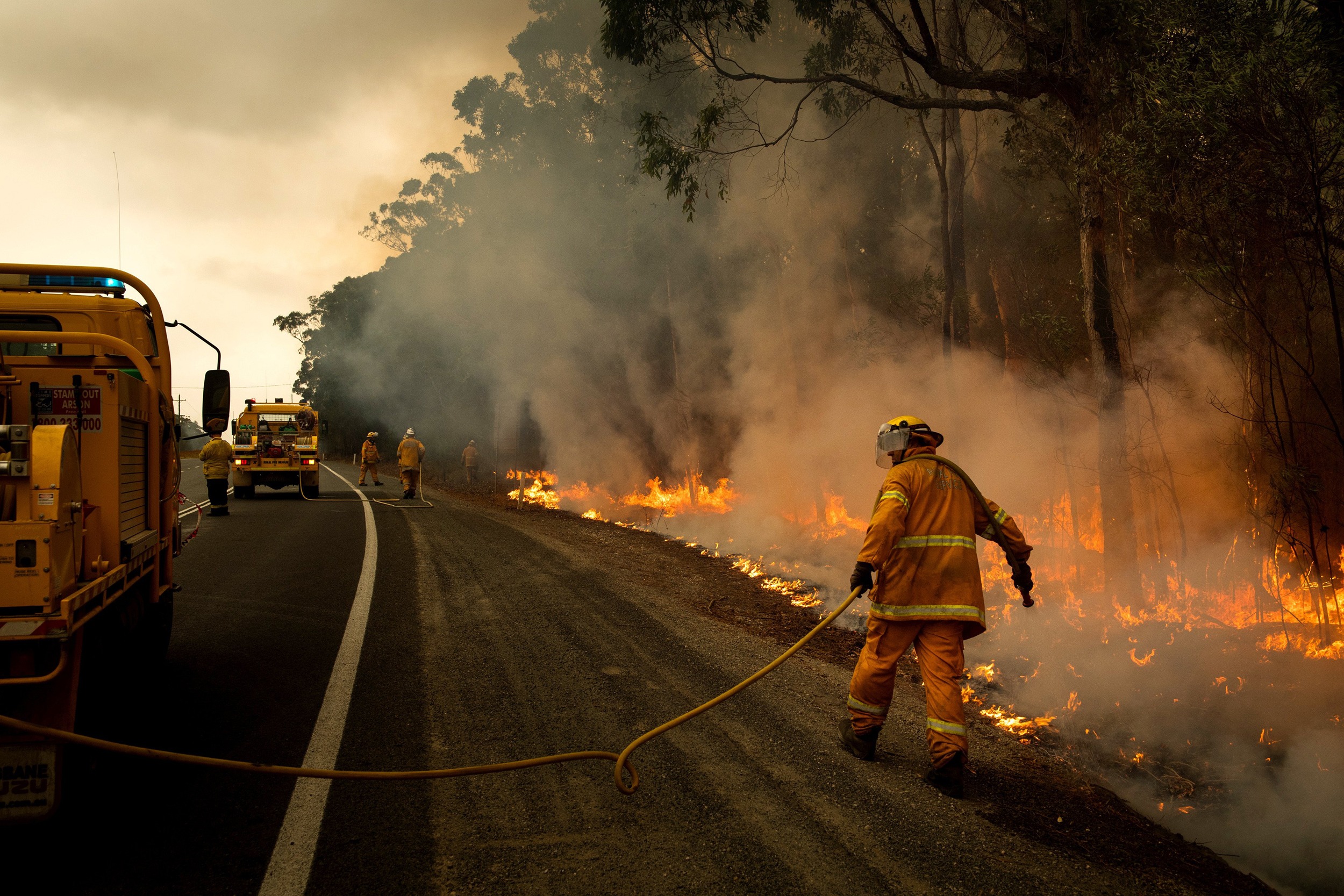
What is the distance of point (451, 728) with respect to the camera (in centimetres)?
414

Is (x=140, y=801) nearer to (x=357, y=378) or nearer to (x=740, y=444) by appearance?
(x=740, y=444)

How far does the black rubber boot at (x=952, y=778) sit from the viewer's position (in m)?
3.61

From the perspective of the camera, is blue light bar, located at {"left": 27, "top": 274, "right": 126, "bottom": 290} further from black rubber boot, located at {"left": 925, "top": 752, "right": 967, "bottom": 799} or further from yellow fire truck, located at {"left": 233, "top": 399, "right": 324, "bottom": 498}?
yellow fire truck, located at {"left": 233, "top": 399, "right": 324, "bottom": 498}

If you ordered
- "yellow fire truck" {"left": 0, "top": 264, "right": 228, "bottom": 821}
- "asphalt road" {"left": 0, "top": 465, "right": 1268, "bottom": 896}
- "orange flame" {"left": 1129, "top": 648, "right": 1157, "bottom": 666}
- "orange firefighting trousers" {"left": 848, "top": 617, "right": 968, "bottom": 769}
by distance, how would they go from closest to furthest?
"yellow fire truck" {"left": 0, "top": 264, "right": 228, "bottom": 821}
"asphalt road" {"left": 0, "top": 465, "right": 1268, "bottom": 896}
"orange firefighting trousers" {"left": 848, "top": 617, "right": 968, "bottom": 769}
"orange flame" {"left": 1129, "top": 648, "right": 1157, "bottom": 666}

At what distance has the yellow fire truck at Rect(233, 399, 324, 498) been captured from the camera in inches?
704

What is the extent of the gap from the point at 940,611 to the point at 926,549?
1.06 ft

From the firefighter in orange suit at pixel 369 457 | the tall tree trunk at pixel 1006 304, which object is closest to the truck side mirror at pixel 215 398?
the tall tree trunk at pixel 1006 304

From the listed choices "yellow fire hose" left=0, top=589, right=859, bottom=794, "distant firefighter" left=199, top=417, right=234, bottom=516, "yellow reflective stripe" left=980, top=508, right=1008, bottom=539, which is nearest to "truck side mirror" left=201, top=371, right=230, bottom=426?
"yellow fire hose" left=0, top=589, right=859, bottom=794

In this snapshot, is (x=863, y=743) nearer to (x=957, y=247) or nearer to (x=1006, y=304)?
(x=957, y=247)

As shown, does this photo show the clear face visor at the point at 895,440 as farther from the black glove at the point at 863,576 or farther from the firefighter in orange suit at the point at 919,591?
the black glove at the point at 863,576

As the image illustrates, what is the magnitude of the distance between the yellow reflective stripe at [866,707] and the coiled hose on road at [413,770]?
40cm

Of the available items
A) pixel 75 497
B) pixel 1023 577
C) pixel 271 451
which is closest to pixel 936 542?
pixel 1023 577

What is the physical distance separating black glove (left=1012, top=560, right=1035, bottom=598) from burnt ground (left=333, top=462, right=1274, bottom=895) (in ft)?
3.06

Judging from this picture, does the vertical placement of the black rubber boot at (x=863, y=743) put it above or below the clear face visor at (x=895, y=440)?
below
